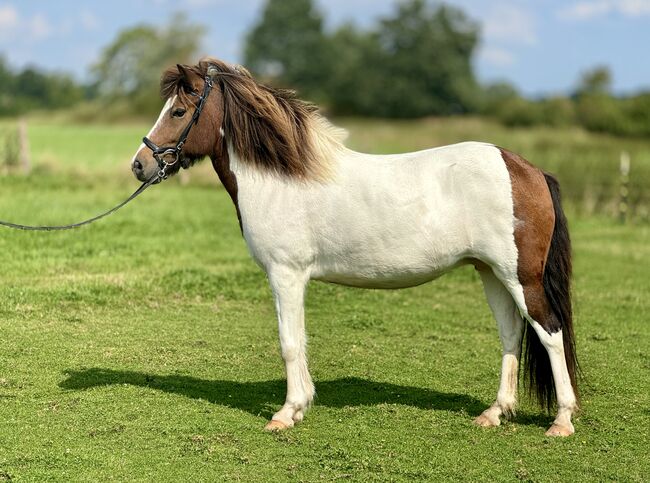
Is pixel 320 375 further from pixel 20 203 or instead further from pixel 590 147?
pixel 590 147

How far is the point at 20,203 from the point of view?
14352mm

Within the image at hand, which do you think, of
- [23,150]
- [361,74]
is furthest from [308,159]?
[361,74]

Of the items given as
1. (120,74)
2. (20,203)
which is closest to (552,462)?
(20,203)

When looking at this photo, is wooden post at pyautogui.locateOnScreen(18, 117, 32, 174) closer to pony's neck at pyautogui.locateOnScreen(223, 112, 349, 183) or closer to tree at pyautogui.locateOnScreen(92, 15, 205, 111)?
pony's neck at pyautogui.locateOnScreen(223, 112, 349, 183)

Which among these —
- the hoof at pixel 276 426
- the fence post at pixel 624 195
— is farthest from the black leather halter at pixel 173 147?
the fence post at pixel 624 195

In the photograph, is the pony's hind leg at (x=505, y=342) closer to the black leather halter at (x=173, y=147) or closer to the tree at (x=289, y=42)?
the black leather halter at (x=173, y=147)

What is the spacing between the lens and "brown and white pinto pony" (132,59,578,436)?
541cm

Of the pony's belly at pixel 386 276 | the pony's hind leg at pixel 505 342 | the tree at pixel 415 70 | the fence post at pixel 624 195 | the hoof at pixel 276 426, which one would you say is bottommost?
the hoof at pixel 276 426

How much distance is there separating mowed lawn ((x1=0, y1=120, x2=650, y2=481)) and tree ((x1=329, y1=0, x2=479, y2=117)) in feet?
175

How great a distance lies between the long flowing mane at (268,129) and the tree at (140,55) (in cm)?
7771

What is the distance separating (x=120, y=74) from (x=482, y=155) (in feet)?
305

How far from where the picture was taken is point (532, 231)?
5.39m

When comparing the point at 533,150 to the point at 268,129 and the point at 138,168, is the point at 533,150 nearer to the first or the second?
the point at 268,129

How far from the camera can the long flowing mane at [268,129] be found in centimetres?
568
